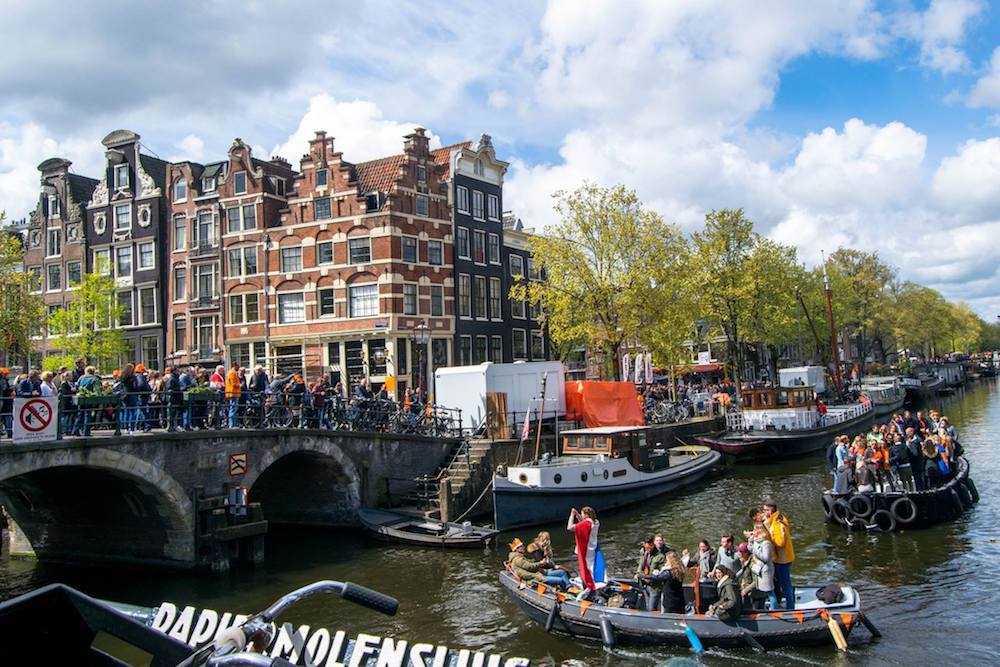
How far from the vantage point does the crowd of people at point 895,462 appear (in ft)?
75.1

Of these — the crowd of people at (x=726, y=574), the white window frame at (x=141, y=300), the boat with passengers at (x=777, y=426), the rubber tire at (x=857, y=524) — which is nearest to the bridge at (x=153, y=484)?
the crowd of people at (x=726, y=574)

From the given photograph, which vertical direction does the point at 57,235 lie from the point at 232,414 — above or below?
above

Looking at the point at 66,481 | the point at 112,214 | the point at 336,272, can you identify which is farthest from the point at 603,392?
the point at 112,214

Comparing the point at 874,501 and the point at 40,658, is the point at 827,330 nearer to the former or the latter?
the point at 874,501

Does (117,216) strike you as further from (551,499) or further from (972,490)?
(972,490)

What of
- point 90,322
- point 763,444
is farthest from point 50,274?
point 763,444

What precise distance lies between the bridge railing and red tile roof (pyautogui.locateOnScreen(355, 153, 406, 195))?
1562 centimetres

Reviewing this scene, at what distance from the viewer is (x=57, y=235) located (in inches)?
2008

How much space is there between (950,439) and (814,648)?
14677mm

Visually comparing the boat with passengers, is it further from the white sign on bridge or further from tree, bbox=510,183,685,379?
the white sign on bridge

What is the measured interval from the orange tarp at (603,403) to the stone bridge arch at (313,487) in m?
10.7

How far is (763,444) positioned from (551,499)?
16.7 m

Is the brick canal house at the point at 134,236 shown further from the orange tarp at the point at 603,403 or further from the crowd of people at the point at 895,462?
the crowd of people at the point at 895,462

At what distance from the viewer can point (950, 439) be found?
25.4 metres
